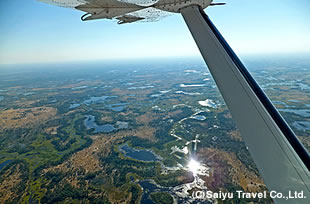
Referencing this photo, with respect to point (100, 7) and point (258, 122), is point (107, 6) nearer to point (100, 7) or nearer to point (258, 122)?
point (100, 7)

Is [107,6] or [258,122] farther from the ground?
[107,6]

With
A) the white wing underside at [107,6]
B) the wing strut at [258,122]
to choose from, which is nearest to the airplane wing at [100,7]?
the white wing underside at [107,6]

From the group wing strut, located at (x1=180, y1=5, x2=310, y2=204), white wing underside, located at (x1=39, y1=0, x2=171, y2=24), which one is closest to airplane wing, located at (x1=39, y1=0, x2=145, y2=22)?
white wing underside, located at (x1=39, y1=0, x2=171, y2=24)

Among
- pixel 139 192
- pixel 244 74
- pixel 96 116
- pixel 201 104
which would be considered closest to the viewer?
pixel 244 74

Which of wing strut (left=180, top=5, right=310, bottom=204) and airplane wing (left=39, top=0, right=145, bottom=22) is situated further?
airplane wing (left=39, top=0, right=145, bottom=22)

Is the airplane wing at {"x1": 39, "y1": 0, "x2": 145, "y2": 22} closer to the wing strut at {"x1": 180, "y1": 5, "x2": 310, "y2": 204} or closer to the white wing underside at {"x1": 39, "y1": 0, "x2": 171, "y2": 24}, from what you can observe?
the white wing underside at {"x1": 39, "y1": 0, "x2": 171, "y2": 24}

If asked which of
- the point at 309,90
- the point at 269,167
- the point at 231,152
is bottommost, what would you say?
the point at 231,152

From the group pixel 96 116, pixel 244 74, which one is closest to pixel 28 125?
pixel 96 116

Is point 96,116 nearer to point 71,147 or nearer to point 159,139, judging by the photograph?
point 71,147

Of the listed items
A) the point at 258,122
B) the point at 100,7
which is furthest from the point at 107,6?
the point at 258,122
